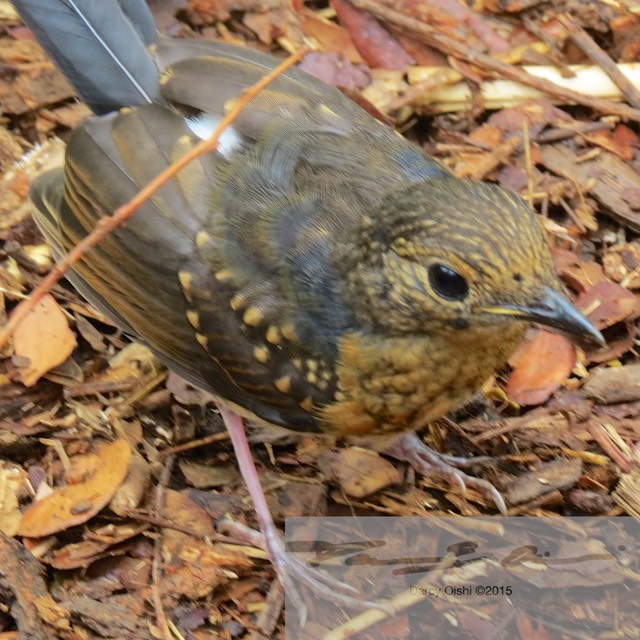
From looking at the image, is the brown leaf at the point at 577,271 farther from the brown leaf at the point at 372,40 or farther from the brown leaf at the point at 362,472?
the brown leaf at the point at 372,40

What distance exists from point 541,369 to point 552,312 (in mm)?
1079

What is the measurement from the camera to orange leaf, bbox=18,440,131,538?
3215 mm

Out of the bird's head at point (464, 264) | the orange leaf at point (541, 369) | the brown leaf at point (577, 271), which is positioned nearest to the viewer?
the bird's head at point (464, 264)

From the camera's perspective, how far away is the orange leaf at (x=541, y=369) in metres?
3.57

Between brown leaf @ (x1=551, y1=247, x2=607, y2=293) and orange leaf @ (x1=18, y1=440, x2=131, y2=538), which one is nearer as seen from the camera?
orange leaf @ (x1=18, y1=440, x2=131, y2=538)

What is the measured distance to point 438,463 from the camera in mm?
3369

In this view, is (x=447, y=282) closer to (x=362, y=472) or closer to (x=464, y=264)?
(x=464, y=264)

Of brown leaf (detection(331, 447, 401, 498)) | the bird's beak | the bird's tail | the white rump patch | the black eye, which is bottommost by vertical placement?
brown leaf (detection(331, 447, 401, 498))

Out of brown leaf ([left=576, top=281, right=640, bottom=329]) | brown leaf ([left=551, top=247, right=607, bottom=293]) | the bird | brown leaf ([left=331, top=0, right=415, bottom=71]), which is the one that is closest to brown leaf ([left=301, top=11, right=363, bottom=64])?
brown leaf ([left=331, top=0, right=415, bottom=71])

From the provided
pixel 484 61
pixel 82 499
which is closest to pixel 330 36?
pixel 484 61

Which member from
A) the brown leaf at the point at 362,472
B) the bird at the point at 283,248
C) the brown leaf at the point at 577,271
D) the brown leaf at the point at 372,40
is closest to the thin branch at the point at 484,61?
the brown leaf at the point at 372,40

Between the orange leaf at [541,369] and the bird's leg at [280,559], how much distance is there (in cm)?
96

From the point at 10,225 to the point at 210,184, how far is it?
4.09ft

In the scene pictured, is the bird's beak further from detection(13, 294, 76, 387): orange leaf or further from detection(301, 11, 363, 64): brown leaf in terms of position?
detection(301, 11, 363, 64): brown leaf
